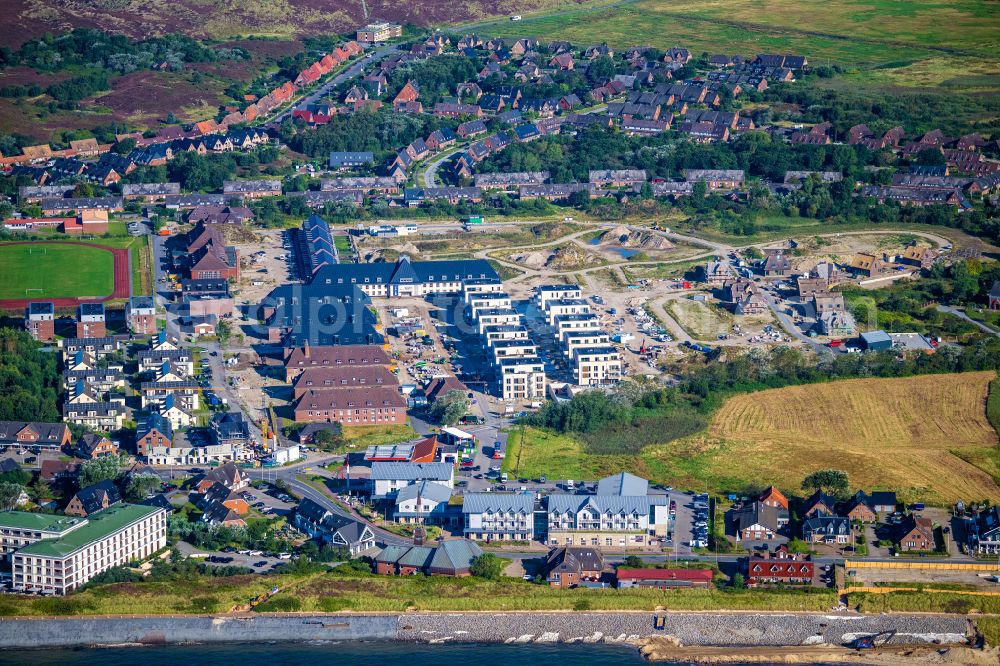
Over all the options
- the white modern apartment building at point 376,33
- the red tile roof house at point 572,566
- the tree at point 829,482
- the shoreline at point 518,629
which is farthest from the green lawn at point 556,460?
the white modern apartment building at point 376,33

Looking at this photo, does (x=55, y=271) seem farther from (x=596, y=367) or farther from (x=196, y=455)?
(x=596, y=367)

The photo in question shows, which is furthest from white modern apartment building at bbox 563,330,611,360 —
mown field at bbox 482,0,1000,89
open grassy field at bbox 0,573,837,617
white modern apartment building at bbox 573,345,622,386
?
mown field at bbox 482,0,1000,89

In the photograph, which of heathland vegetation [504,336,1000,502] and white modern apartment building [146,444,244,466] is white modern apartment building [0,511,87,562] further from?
heathland vegetation [504,336,1000,502]

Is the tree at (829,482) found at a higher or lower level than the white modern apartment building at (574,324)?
lower

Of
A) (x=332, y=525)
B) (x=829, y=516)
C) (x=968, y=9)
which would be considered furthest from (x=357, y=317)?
(x=968, y=9)

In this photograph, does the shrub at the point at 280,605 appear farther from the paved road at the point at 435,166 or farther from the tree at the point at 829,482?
the paved road at the point at 435,166

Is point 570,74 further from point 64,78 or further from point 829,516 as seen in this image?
point 829,516

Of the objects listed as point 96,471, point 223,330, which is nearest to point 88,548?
point 96,471
